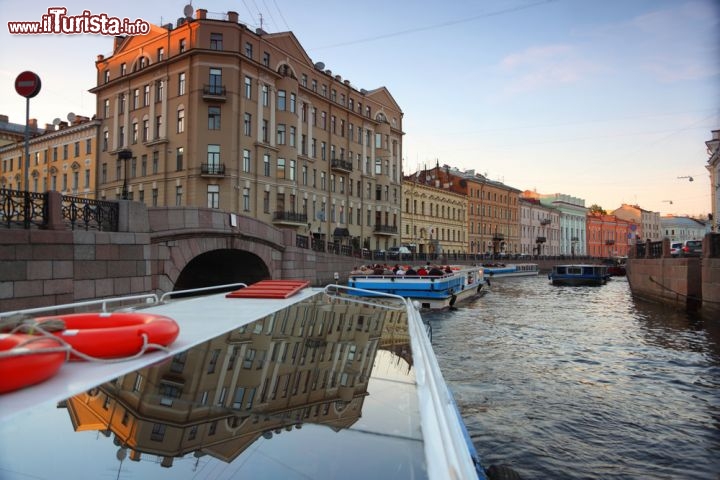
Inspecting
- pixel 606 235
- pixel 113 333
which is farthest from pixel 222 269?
pixel 606 235

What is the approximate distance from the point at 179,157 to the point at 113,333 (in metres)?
29.4

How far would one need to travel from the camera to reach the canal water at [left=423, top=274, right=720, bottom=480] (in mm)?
5469

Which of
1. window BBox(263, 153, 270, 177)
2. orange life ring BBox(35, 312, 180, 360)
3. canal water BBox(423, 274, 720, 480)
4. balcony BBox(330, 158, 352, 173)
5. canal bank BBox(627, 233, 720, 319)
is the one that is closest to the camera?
orange life ring BBox(35, 312, 180, 360)

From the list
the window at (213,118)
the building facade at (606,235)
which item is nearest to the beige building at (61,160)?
the window at (213,118)

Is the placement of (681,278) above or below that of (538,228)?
below

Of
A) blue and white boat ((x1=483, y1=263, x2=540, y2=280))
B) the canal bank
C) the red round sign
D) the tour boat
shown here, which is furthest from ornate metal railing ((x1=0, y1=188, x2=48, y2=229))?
blue and white boat ((x1=483, y1=263, x2=540, y2=280))

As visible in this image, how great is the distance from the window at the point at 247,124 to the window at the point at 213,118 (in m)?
1.61

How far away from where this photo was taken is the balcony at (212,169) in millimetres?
29266

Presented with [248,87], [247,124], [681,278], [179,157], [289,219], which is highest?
[248,87]

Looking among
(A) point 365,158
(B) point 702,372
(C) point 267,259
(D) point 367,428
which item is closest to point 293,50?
(A) point 365,158

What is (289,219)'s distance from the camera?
33.1 m

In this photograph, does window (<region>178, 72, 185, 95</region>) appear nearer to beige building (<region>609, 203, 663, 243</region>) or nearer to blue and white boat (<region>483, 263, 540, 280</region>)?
blue and white boat (<region>483, 263, 540, 280</region>)

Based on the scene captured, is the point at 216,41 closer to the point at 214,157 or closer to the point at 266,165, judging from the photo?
the point at 214,157

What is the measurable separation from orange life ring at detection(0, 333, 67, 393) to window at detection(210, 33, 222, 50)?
30887mm
